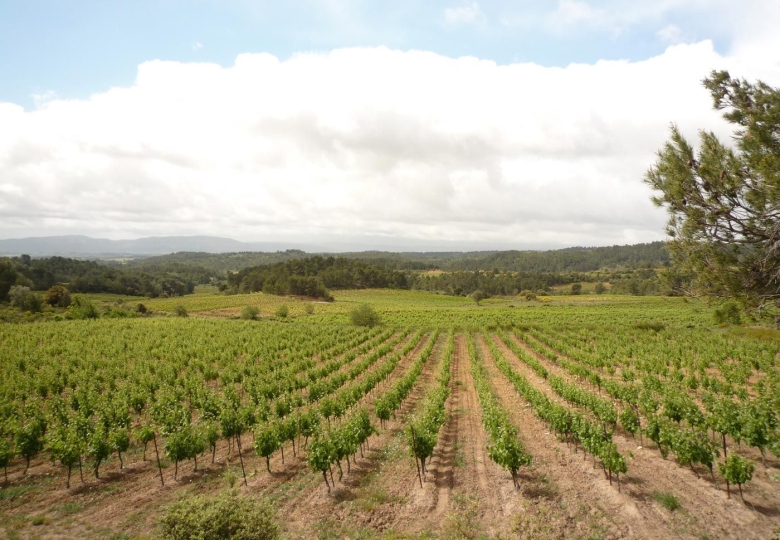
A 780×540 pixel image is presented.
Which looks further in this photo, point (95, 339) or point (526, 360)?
point (95, 339)

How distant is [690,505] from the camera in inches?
362

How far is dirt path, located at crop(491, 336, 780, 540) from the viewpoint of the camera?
831 cm

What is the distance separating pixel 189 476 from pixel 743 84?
2095 cm

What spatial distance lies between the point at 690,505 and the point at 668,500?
0.52 m

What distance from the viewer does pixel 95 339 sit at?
36281 millimetres

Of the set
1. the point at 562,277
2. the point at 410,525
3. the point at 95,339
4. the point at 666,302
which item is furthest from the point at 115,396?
the point at 562,277

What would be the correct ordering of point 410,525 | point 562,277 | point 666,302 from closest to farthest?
point 410,525, point 666,302, point 562,277

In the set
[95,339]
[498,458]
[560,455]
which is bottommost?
[95,339]

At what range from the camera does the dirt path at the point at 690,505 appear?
8312 millimetres

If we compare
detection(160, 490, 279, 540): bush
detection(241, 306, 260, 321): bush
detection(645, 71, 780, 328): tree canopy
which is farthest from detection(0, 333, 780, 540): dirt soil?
detection(241, 306, 260, 321): bush

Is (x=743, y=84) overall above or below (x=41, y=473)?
above

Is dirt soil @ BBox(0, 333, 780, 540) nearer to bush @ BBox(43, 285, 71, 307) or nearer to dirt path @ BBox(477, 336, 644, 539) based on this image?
dirt path @ BBox(477, 336, 644, 539)

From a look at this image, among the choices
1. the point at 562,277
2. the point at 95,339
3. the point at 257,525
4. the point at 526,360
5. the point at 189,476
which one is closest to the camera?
the point at 257,525

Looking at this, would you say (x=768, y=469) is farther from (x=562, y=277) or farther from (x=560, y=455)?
(x=562, y=277)
